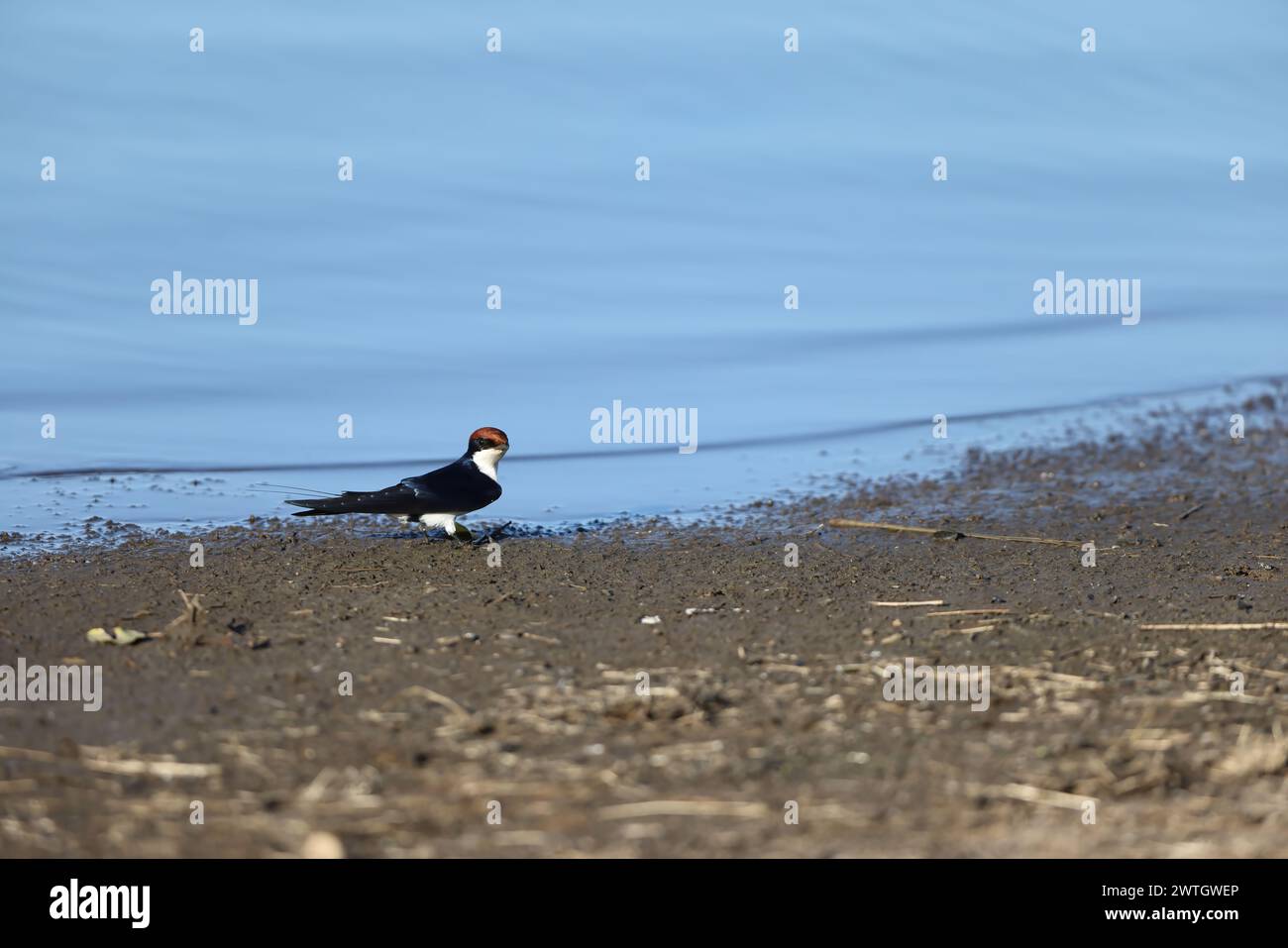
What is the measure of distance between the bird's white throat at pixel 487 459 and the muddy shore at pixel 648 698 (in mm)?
537

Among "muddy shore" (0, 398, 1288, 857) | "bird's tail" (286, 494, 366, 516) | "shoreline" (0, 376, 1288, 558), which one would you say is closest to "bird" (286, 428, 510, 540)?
"bird's tail" (286, 494, 366, 516)

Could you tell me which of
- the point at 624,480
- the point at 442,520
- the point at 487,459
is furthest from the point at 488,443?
the point at 624,480

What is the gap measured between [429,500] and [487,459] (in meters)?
0.67

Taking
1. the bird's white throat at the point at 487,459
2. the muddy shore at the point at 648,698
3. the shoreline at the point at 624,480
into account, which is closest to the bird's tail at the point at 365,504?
the muddy shore at the point at 648,698

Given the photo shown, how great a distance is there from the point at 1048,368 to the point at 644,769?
780cm

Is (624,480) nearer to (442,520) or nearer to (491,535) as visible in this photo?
(491,535)

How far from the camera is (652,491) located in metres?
8.19

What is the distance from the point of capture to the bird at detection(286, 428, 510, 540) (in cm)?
684

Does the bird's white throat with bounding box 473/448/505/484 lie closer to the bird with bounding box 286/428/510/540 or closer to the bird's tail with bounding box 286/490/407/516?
the bird with bounding box 286/428/510/540

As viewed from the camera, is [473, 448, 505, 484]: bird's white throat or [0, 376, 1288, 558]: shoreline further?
[473, 448, 505, 484]: bird's white throat

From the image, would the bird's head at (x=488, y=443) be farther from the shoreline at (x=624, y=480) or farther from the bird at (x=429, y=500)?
the shoreline at (x=624, y=480)

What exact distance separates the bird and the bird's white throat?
0.15 metres

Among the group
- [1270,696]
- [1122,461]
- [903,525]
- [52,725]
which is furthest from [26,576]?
[1122,461]
